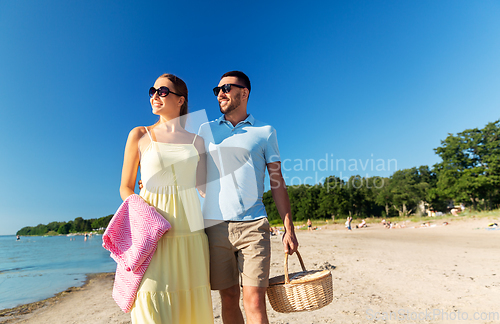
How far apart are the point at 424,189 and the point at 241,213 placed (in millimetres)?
56943

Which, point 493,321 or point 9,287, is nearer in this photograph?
point 493,321

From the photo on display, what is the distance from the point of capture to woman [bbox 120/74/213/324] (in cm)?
193

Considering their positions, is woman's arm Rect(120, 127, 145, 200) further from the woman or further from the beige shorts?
the beige shorts

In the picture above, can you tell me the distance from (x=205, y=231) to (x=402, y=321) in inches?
135

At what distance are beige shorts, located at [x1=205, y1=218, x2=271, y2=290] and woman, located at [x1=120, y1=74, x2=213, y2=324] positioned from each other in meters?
0.15

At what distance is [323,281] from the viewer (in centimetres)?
235

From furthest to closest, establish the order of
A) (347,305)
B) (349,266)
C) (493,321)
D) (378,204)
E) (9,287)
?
(378,204) → (9,287) → (349,266) → (347,305) → (493,321)

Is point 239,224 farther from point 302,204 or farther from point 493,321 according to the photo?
point 302,204

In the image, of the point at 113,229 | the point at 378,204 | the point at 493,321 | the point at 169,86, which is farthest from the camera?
the point at 378,204

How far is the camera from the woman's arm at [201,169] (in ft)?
8.30

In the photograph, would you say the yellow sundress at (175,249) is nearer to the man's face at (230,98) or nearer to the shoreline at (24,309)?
the man's face at (230,98)

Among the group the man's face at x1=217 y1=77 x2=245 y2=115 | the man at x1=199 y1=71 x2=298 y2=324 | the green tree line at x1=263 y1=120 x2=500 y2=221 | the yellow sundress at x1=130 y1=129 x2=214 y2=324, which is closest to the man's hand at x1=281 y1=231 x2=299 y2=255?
the man at x1=199 y1=71 x2=298 y2=324

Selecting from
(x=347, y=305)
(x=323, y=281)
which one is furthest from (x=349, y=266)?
(x=323, y=281)

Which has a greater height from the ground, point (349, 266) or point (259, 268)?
point (259, 268)
